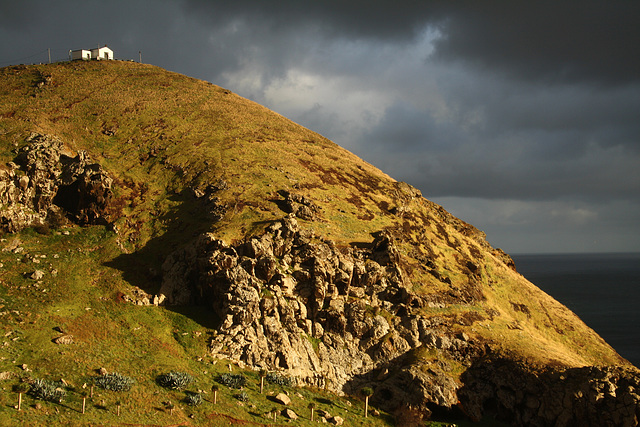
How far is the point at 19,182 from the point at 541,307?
270 ft

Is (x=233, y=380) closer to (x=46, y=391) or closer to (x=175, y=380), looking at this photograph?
(x=175, y=380)

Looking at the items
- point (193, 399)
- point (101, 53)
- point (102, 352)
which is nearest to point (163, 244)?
point (102, 352)

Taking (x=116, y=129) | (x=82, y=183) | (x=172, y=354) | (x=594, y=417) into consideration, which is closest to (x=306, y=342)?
(x=172, y=354)

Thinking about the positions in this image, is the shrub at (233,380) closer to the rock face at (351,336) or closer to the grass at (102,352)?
the grass at (102,352)

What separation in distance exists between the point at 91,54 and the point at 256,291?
113 m

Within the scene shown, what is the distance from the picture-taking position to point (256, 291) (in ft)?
162

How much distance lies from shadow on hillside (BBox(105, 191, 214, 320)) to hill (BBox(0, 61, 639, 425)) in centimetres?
24

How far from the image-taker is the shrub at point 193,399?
3772 cm

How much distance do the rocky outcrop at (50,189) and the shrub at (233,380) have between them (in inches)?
1233

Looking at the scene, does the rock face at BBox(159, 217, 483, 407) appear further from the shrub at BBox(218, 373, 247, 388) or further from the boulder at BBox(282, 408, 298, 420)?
the boulder at BBox(282, 408, 298, 420)

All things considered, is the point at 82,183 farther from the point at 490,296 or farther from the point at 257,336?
the point at 490,296

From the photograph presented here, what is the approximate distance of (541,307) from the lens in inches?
2985

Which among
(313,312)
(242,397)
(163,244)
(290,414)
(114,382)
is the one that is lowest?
(290,414)

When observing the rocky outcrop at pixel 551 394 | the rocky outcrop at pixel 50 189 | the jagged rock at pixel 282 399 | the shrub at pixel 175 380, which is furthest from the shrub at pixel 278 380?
the rocky outcrop at pixel 50 189
